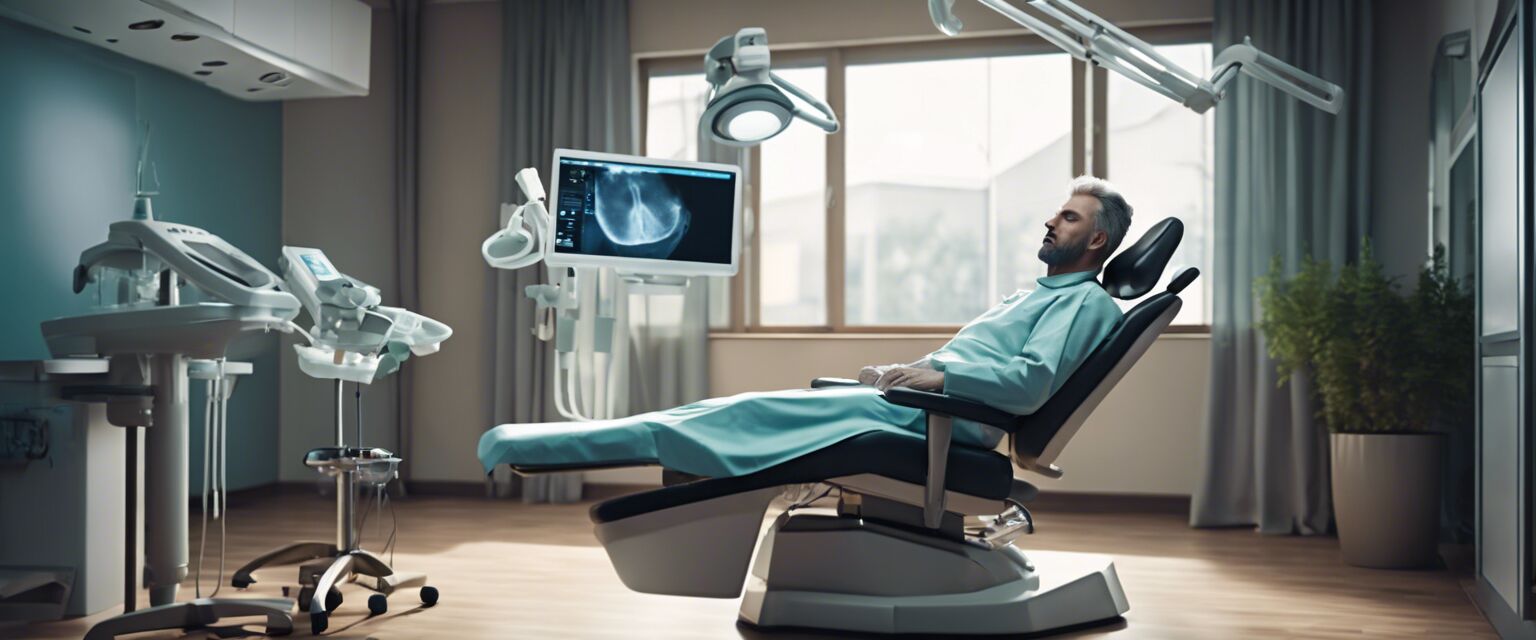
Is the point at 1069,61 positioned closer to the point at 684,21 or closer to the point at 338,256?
the point at 684,21

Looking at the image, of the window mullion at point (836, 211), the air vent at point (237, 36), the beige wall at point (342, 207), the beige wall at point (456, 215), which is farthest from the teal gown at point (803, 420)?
the beige wall at point (342, 207)

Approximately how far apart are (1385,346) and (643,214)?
93.8 inches

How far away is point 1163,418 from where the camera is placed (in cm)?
486

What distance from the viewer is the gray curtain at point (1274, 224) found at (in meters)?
4.54

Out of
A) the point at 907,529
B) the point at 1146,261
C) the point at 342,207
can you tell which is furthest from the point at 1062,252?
the point at 342,207

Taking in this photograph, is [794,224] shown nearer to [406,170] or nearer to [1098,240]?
[406,170]

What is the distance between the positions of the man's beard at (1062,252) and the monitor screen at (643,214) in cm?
91

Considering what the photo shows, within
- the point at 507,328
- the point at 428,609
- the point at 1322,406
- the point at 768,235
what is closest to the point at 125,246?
the point at 428,609

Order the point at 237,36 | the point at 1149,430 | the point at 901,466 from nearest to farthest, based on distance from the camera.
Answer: the point at 901,466, the point at 237,36, the point at 1149,430

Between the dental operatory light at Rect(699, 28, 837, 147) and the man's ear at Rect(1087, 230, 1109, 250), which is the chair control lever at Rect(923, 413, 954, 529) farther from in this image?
the dental operatory light at Rect(699, 28, 837, 147)

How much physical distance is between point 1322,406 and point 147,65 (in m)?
4.79

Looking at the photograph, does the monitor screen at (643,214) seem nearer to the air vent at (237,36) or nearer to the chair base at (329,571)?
the chair base at (329,571)

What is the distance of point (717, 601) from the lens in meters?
3.16

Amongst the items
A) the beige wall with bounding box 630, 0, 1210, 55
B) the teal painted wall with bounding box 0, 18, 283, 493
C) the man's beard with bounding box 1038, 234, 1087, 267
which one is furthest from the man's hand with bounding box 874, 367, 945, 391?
the teal painted wall with bounding box 0, 18, 283, 493
